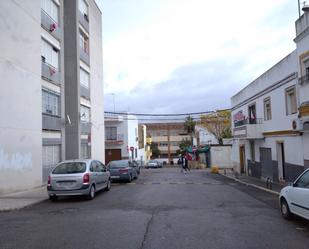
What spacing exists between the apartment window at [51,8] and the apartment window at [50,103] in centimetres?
501

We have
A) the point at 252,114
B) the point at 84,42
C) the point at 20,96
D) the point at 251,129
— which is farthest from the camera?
the point at 84,42

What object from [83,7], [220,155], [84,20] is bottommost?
[220,155]

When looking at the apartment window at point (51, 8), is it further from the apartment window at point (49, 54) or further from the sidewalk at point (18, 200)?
the sidewalk at point (18, 200)

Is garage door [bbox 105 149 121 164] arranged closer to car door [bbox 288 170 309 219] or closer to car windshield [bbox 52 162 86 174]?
car windshield [bbox 52 162 86 174]

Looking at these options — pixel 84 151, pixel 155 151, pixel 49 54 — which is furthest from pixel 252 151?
pixel 155 151

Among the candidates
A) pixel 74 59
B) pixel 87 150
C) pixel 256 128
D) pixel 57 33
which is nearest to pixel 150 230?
pixel 256 128

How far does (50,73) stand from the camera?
2127 centimetres

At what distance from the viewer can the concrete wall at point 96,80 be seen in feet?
101

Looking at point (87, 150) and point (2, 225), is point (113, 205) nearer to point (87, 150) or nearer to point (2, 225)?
point (2, 225)

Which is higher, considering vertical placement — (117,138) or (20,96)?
(20,96)

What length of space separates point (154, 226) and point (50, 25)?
55.6 ft

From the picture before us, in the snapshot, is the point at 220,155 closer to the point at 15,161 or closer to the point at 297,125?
the point at 297,125

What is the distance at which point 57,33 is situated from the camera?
22500 mm

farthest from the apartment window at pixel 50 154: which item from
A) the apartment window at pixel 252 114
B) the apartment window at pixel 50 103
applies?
the apartment window at pixel 252 114
